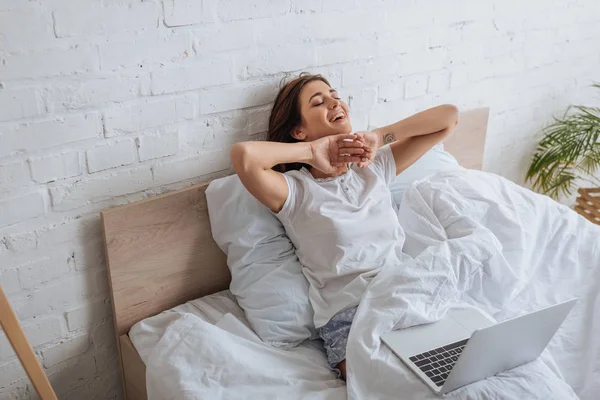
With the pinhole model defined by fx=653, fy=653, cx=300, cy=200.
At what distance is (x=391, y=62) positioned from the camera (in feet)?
7.11

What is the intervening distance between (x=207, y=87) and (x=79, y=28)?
0.37 metres

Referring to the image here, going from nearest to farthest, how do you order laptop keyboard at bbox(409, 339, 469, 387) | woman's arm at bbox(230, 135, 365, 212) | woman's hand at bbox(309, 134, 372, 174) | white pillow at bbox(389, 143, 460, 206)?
laptop keyboard at bbox(409, 339, 469, 387)
woman's arm at bbox(230, 135, 365, 212)
woman's hand at bbox(309, 134, 372, 174)
white pillow at bbox(389, 143, 460, 206)

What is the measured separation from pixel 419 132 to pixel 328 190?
0.34m

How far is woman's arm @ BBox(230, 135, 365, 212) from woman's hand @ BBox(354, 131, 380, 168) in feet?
0.06

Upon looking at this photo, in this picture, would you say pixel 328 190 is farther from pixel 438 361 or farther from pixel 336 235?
pixel 438 361

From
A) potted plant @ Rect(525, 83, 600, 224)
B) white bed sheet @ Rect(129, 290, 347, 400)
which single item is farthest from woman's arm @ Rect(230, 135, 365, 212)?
potted plant @ Rect(525, 83, 600, 224)

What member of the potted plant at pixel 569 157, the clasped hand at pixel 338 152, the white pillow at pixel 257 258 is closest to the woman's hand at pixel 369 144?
the clasped hand at pixel 338 152

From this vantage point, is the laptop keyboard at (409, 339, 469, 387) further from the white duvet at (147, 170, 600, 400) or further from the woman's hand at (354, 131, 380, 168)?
the woman's hand at (354, 131, 380, 168)

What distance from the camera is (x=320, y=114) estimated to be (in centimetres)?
177

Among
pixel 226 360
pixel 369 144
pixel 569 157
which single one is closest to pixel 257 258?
pixel 226 360

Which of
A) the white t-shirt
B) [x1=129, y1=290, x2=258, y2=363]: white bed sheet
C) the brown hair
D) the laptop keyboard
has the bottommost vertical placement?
[x1=129, y1=290, x2=258, y2=363]: white bed sheet

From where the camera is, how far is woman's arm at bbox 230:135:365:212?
1.60m

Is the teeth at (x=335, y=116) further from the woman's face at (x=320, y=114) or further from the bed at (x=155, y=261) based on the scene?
the bed at (x=155, y=261)

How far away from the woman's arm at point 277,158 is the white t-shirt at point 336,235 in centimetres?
5
